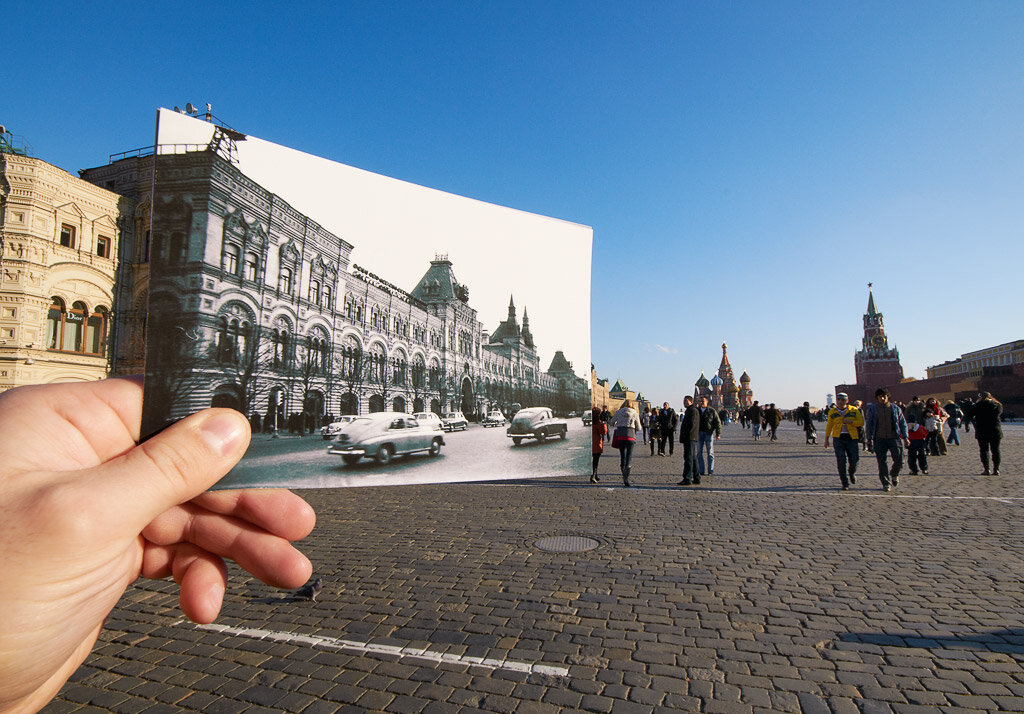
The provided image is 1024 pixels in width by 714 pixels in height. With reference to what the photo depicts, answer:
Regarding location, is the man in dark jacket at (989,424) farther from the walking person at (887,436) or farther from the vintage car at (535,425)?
the vintage car at (535,425)

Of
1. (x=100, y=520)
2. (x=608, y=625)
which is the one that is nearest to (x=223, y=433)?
(x=100, y=520)

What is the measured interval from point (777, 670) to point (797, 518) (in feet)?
17.0

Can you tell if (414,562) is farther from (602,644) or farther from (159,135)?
(159,135)

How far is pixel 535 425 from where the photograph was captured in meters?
4.43

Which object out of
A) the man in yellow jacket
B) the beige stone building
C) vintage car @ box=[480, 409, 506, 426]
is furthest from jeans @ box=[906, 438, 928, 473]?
the beige stone building

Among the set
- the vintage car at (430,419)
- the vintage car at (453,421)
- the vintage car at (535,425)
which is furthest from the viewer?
the vintage car at (535,425)

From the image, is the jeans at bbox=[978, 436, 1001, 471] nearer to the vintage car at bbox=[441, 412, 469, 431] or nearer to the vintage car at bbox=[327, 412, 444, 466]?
the vintage car at bbox=[441, 412, 469, 431]

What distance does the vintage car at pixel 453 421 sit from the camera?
2.97 m

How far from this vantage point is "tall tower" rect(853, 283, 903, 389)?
12369 centimetres

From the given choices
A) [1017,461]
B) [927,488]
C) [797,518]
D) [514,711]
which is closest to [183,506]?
[514,711]

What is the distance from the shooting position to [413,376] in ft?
8.73

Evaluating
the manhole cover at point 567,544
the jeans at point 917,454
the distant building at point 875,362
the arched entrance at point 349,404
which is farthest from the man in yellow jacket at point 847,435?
the distant building at point 875,362

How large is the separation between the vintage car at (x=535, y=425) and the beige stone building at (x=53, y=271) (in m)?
23.7

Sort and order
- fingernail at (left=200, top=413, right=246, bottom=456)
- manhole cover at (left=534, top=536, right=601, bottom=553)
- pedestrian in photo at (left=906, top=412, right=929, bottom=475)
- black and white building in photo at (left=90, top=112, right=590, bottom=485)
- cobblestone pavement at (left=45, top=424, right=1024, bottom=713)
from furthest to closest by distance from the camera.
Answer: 1. pedestrian in photo at (left=906, top=412, right=929, bottom=475)
2. manhole cover at (left=534, top=536, right=601, bottom=553)
3. cobblestone pavement at (left=45, top=424, right=1024, bottom=713)
4. black and white building in photo at (left=90, top=112, right=590, bottom=485)
5. fingernail at (left=200, top=413, right=246, bottom=456)
